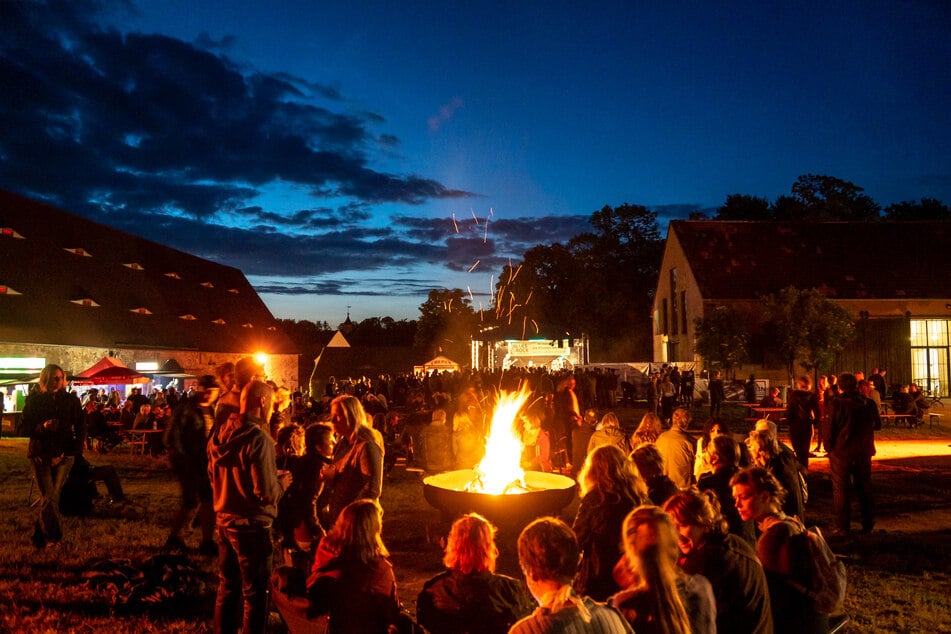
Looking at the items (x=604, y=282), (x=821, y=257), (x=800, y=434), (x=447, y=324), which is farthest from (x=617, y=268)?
(x=800, y=434)

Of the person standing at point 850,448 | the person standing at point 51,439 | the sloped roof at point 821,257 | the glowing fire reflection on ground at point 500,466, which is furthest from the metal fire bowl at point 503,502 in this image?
the sloped roof at point 821,257

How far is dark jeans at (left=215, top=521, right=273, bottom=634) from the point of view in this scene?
446 cm

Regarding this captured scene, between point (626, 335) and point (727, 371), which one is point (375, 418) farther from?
point (626, 335)

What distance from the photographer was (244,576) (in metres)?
4.51

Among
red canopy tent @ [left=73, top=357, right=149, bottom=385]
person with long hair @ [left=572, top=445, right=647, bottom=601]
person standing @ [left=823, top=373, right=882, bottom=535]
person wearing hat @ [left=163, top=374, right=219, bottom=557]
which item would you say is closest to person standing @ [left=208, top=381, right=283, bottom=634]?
person with long hair @ [left=572, top=445, right=647, bottom=601]

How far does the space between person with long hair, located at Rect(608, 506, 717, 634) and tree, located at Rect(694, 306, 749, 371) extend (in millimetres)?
24750

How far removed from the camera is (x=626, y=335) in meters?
51.3

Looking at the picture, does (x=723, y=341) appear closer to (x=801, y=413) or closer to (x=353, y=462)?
(x=801, y=413)

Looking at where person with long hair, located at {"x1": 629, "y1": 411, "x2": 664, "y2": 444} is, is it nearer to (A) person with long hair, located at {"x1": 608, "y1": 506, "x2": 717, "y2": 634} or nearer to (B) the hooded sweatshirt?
(B) the hooded sweatshirt

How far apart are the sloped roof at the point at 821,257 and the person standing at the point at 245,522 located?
27.4m

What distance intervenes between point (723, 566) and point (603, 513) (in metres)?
0.97

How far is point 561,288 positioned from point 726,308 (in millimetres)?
27925

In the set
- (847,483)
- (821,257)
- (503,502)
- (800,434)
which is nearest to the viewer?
(503,502)

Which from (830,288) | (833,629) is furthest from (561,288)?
(833,629)
